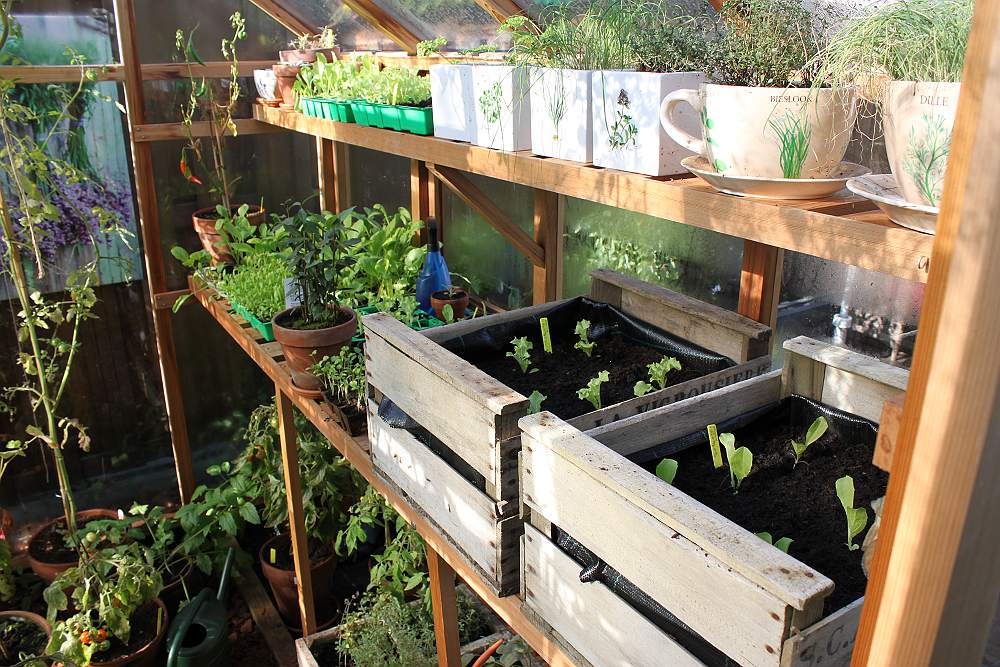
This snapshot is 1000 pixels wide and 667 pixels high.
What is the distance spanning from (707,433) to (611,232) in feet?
2.79

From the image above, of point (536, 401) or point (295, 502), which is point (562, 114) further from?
point (295, 502)

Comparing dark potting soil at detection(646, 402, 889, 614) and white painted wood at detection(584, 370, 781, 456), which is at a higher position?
white painted wood at detection(584, 370, 781, 456)

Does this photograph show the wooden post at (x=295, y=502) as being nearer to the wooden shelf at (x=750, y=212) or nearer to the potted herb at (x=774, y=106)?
the wooden shelf at (x=750, y=212)

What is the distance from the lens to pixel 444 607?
5.14 ft

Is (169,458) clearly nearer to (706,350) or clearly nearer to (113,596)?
(113,596)

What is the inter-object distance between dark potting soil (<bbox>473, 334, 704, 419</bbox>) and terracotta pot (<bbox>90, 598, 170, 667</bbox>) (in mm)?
1958

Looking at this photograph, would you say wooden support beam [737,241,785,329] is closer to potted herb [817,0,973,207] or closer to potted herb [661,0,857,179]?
potted herb [661,0,857,179]

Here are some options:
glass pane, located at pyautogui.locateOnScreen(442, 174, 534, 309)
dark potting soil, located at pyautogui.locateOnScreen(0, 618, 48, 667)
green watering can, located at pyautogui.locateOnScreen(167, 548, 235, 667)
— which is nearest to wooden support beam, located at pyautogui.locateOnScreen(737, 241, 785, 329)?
glass pane, located at pyautogui.locateOnScreen(442, 174, 534, 309)

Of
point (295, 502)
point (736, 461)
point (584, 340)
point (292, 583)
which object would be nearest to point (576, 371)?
point (584, 340)

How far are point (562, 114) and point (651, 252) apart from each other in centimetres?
69

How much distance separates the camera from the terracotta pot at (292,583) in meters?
2.92

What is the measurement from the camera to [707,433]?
1206 mm

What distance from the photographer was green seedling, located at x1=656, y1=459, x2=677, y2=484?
3.51ft

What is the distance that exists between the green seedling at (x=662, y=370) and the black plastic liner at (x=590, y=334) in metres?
0.07
